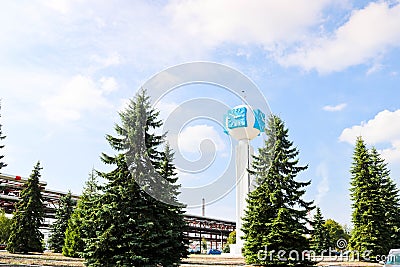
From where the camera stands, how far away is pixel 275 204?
22.9 metres

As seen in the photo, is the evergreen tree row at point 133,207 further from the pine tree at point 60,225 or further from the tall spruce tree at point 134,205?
the pine tree at point 60,225

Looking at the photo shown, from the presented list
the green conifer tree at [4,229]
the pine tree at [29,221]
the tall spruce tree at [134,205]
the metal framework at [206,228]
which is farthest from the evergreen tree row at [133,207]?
the metal framework at [206,228]

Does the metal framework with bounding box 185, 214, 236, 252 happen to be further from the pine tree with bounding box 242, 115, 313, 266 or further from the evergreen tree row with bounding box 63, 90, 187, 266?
the evergreen tree row with bounding box 63, 90, 187, 266

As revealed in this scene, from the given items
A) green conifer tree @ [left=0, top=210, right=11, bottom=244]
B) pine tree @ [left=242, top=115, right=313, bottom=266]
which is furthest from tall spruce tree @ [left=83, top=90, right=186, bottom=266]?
green conifer tree @ [left=0, top=210, right=11, bottom=244]

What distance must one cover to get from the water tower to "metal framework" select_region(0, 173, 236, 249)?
7.74 meters

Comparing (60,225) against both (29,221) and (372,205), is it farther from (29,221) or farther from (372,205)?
(372,205)

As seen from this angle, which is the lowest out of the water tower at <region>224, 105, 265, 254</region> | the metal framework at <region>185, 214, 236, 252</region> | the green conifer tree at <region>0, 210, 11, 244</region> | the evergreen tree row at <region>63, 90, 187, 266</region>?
the metal framework at <region>185, 214, 236, 252</region>

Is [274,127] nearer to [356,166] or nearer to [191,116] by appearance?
[191,116]

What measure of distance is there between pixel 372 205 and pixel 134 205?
23.4 meters

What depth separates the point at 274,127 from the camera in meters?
24.4

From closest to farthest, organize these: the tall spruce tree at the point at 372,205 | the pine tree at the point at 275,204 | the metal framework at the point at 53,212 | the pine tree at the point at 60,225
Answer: the pine tree at the point at 275,204, the tall spruce tree at the point at 372,205, the pine tree at the point at 60,225, the metal framework at the point at 53,212

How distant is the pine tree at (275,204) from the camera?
21.7 metres

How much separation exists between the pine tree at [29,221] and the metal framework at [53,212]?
89.0 inches

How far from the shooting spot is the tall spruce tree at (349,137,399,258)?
30797 mm
